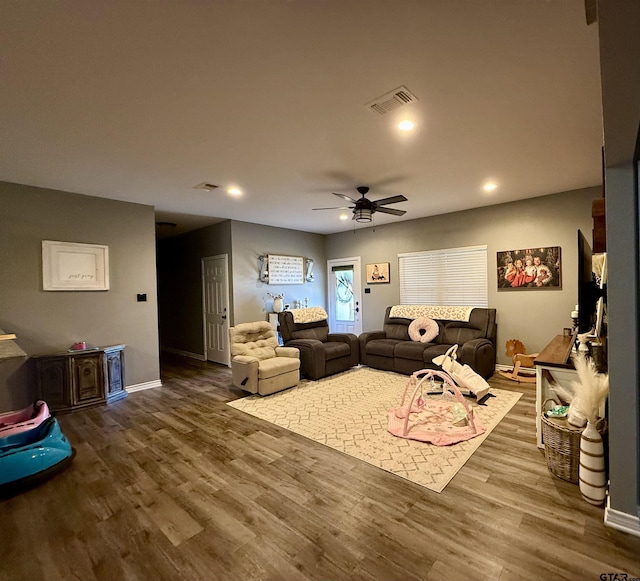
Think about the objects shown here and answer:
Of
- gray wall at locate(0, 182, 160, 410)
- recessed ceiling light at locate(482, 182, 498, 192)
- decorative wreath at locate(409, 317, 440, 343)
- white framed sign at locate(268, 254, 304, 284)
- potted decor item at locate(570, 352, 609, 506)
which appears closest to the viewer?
potted decor item at locate(570, 352, 609, 506)

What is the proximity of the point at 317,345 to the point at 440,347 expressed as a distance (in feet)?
6.09

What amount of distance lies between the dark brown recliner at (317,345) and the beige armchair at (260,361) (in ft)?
0.89

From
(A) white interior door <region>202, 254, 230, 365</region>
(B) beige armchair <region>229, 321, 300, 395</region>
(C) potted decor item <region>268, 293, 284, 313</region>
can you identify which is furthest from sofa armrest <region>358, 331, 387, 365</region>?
(A) white interior door <region>202, 254, 230, 365</region>

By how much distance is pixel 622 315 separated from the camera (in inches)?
67.4

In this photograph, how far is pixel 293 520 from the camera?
1.89 metres

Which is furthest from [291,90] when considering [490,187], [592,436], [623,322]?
[490,187]

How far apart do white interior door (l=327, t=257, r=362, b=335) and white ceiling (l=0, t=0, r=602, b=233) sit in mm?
3557

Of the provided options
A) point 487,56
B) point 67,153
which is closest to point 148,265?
point 67,153

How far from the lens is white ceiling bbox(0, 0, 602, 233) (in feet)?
4.96

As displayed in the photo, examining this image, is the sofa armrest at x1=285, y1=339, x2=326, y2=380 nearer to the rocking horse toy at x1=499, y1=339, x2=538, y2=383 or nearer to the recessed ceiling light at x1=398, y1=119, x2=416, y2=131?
the rocking horse toy at x1=499, y1=339, x2=538, y2=383

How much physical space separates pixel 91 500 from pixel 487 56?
372 cm

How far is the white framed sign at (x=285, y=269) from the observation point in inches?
251

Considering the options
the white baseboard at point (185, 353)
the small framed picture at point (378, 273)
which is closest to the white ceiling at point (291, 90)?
the small framed picture at point (378, 273)

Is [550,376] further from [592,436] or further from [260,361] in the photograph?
[260,361]
